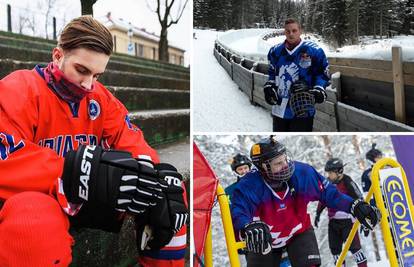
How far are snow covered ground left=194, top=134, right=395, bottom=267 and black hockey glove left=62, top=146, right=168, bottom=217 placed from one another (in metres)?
1.00

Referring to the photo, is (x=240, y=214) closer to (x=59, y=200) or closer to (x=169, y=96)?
(x=59, y=200)

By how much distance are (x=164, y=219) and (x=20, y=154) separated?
28 centimetres

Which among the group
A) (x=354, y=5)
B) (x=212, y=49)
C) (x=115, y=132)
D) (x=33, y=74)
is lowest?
(x=115, y=132)

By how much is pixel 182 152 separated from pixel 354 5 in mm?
934

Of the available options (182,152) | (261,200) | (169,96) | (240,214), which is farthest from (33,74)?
(169,96)

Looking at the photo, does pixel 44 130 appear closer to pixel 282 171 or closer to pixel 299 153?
pixel 282 171

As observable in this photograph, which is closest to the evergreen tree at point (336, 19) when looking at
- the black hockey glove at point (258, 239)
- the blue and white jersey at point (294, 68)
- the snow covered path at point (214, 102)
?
the blue and white jersey at point (294, 68)

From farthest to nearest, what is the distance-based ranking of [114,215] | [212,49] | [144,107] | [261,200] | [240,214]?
1. [144,107]
2. [212,49]
3. [261,200]
4. [240,214]
5. [114,215]

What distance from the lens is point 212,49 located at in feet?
5.83

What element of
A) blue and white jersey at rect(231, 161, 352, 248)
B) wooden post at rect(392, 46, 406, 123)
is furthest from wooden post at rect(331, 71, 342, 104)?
blue and white jersey at rect(231, 161, 352, 248)

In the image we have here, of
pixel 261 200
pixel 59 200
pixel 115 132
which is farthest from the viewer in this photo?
pixel 261 200

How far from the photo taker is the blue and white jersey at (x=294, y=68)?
1775mm

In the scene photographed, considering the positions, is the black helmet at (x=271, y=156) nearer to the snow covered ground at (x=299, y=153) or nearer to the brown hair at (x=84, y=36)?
the snow covered ground at (x=299, y=153)

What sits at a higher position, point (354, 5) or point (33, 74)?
point (354, 5)
